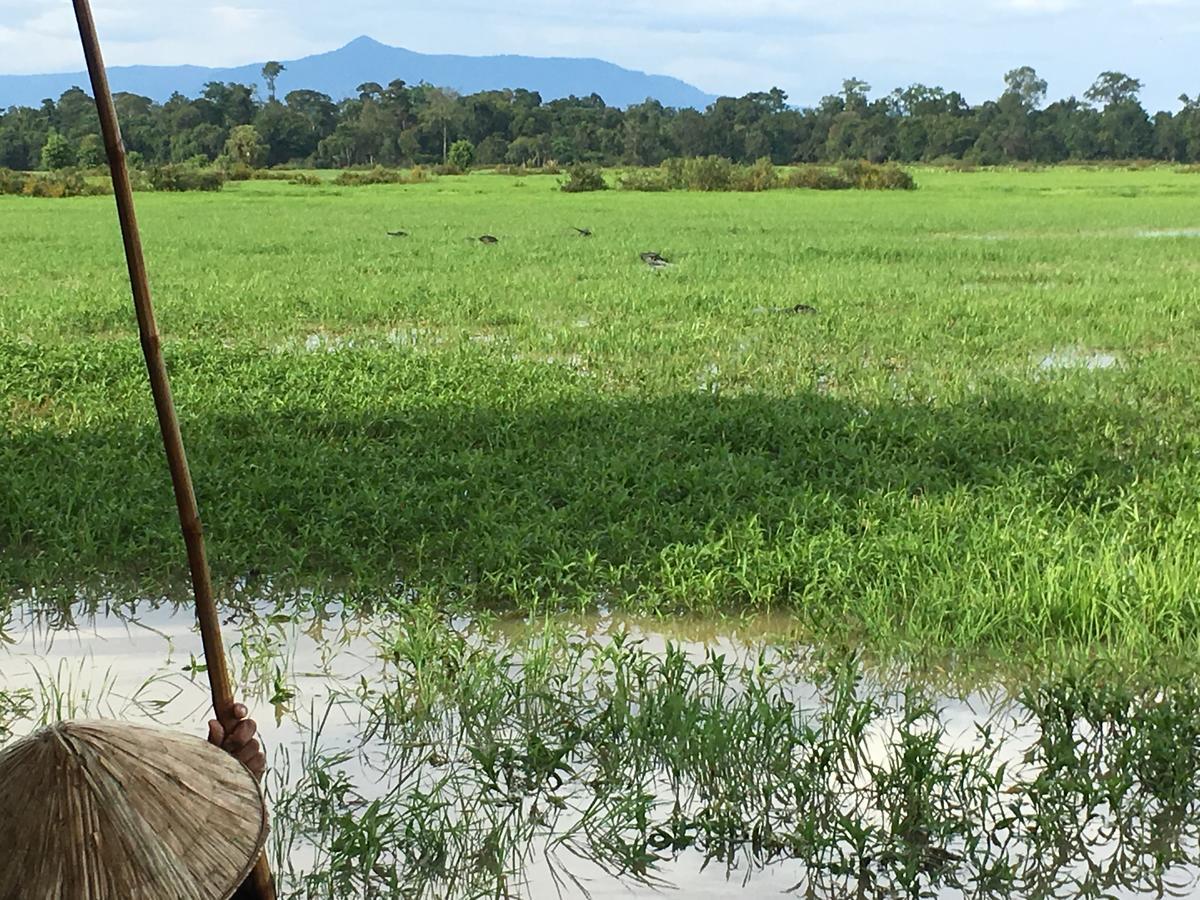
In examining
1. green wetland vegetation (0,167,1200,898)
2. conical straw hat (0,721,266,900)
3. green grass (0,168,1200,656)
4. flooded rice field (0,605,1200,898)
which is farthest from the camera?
green grass (0,168,1200,656)

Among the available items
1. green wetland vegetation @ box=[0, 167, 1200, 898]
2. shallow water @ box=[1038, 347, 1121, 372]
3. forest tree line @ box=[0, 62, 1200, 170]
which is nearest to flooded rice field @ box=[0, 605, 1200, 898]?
green wetland vegetation @ box=[0, 167, 1200, 898]

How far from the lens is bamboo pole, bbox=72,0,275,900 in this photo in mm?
1461

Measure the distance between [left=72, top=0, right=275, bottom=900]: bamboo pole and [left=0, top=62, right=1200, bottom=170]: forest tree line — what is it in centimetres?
4907

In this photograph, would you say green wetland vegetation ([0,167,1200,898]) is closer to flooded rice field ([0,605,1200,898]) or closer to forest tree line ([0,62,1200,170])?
flooded rice field ([0,605,1200,898])

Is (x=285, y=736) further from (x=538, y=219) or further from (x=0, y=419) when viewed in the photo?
(x=538, y=219)

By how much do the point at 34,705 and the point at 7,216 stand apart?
21478mm

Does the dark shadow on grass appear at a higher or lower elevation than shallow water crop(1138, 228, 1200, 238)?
higher

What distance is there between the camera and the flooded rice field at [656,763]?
7.95ft

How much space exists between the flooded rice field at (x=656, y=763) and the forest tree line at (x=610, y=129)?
47.6 m

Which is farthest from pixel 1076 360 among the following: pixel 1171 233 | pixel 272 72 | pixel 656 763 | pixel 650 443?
pixel 272 72

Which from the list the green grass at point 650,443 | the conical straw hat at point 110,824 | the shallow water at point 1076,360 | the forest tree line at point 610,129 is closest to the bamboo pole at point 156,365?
the conical straw hat at point 110,824

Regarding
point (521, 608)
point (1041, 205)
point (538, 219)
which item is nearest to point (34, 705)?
point (521, 608)

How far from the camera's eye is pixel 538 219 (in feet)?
68.2

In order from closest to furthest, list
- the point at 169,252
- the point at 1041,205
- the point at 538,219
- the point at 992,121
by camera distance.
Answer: the point at 169,252, the point at 538,219, the point at 1041,205, the point at 992,121
